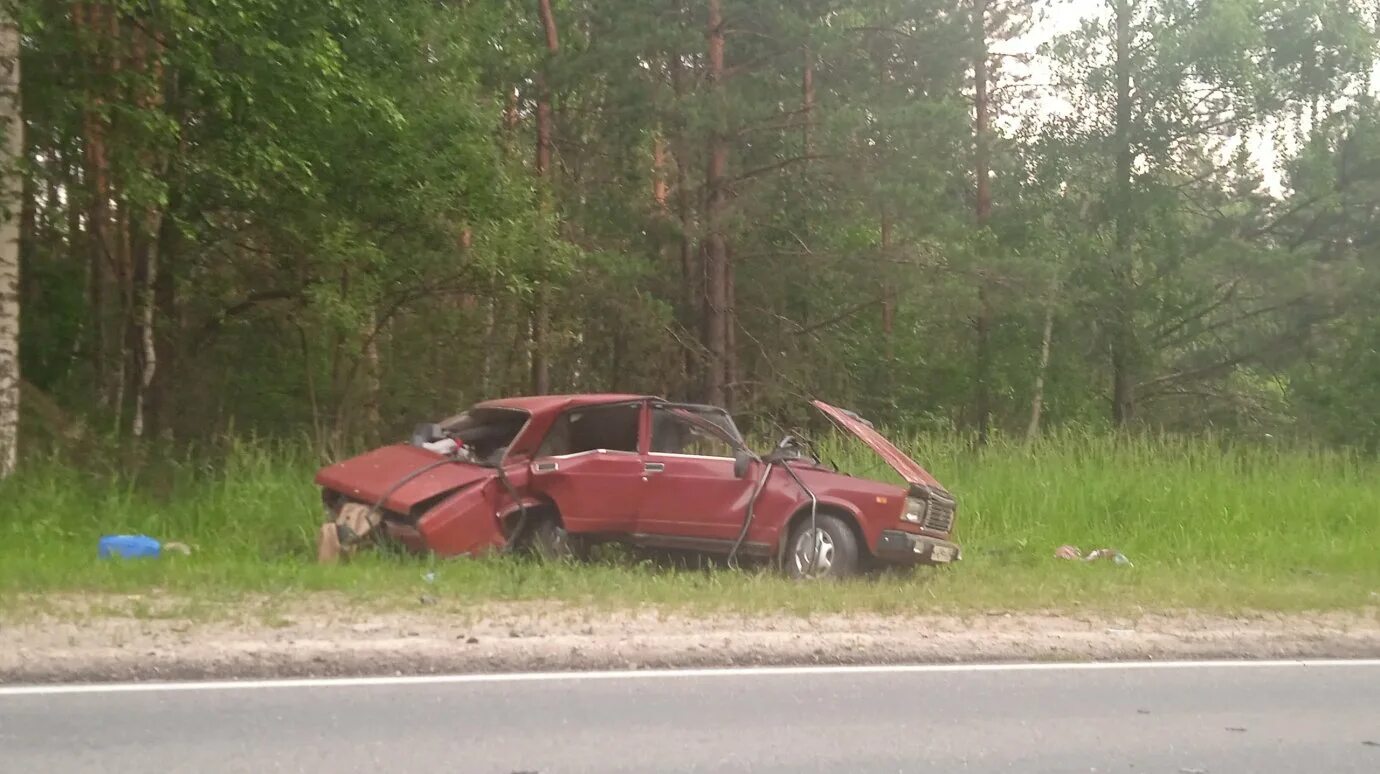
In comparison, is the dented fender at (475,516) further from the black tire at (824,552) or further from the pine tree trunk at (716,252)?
the pine tree trunk at (716,252)

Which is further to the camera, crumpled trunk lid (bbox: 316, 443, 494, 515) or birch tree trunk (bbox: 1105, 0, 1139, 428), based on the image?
birch tree trunk (bbox: 1105, 0, 1139, 428)

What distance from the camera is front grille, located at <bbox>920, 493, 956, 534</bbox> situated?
11.6m

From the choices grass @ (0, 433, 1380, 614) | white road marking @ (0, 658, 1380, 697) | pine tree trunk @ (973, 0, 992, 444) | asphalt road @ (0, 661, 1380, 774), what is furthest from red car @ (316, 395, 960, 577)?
pine tree trunk @ (973, 0, 992, 444)

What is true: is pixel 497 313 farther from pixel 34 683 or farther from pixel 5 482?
pixel 34 683

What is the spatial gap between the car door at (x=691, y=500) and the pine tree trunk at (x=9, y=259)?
690cm

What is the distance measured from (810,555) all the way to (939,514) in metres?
1.47

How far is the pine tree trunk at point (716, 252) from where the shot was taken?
22.5 m

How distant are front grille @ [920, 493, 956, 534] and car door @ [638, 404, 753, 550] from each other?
179cm

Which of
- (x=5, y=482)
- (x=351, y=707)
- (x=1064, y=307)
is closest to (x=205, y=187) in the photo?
(x=5, y=482)

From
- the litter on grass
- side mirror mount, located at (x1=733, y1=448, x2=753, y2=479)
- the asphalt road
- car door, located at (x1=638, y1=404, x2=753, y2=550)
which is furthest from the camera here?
the litter on grass

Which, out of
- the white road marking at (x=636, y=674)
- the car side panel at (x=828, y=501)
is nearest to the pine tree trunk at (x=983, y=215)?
the car side panel at (x=828, y=501)

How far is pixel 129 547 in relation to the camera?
10.6 m

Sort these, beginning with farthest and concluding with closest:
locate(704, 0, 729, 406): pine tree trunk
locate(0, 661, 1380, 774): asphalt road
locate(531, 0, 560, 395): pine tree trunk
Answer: locate(531, 0, 560, 395): pine tree trunk, locate(704, 0, 729, 406): pine tree trunk, locate(0, 661, 1380, 774): asphalt road

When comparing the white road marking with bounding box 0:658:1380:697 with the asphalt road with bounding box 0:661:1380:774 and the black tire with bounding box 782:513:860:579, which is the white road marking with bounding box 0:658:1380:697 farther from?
the black tire with bounding box 782:513:860:579
